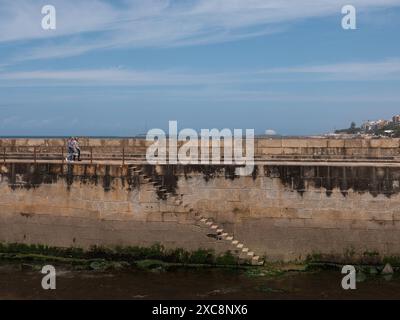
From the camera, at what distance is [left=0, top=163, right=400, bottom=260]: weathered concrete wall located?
12.7m

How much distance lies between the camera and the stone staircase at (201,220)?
13.1 meters

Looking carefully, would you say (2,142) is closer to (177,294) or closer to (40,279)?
(40,279)

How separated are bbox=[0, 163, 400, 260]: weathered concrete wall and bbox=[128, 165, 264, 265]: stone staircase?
59 mm

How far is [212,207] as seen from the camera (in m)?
13.4

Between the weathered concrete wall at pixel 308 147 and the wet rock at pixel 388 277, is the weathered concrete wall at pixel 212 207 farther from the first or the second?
the weathered concrete wall at pixel 308 147

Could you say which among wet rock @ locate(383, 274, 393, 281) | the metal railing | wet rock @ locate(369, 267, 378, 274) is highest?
the metal railing

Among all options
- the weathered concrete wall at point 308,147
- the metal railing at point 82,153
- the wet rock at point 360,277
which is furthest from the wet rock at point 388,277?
the metal railing at point 82,153

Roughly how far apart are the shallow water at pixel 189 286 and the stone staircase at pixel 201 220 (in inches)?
22.8

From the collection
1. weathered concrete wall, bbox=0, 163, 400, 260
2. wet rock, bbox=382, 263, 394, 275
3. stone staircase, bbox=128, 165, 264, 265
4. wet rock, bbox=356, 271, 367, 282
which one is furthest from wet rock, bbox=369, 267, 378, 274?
stone staircase, bbox=128, 165, 264, 265

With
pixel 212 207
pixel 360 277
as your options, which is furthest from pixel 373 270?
pixel 212 207

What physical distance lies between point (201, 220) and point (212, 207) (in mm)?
481

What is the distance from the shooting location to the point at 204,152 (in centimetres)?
1683

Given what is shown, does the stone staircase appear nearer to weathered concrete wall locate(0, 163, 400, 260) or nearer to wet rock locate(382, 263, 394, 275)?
weathered concrete wall locate(0, 163, 400, 260)
